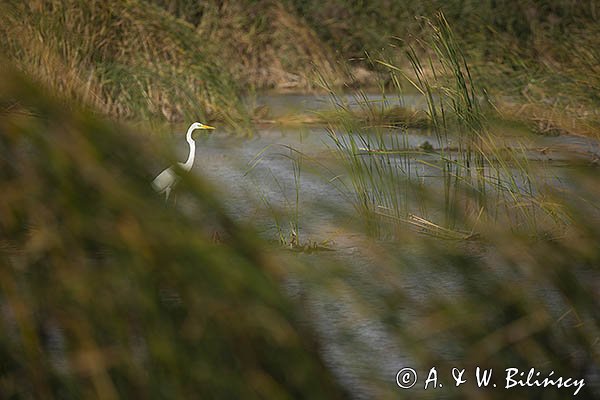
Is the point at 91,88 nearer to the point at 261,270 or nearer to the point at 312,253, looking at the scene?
the point at 312,253

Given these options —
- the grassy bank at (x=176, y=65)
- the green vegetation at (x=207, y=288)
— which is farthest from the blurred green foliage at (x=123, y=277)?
the grassy bank at (x=176, y=65)

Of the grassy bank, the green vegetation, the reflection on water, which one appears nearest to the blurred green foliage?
the green vegetation

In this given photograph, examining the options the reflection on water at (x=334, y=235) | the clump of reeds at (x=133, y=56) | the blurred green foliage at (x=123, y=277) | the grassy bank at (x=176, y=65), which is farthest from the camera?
the clump of reeds at (x=133, y=56)

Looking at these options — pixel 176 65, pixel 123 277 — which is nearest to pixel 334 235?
pixel 123 277

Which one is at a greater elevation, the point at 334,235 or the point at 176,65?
the point at 334,235

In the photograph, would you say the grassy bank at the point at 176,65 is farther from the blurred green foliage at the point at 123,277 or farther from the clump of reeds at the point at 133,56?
the blurred green foliage at the point at 123,277

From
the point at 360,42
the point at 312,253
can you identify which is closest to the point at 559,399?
the point at 312,253

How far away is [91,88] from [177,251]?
453cm

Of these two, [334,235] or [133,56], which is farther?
[133,56]

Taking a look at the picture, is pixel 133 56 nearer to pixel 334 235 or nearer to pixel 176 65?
pixel 176 65

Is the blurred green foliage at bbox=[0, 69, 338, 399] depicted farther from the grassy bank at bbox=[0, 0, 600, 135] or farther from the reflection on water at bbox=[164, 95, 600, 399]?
the grassy bank at bbox=[0, 0, 600, 135]

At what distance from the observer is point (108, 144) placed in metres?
0.94

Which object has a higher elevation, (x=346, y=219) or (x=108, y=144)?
(x=108, y=144)

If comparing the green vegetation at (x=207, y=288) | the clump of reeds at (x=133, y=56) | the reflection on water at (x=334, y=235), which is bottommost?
the clump of reeds at (x=133, y=56)
